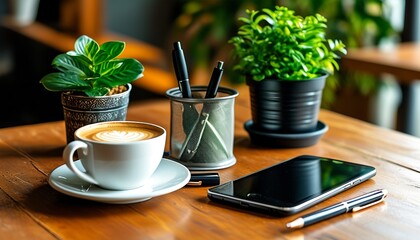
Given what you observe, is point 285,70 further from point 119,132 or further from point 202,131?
point 119,132

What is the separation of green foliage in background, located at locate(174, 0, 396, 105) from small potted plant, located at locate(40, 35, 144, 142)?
1.55 metres

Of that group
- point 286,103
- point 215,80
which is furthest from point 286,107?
point 215,80

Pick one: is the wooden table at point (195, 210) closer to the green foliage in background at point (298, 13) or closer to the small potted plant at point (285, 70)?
the small potted plant at point (285, 70)

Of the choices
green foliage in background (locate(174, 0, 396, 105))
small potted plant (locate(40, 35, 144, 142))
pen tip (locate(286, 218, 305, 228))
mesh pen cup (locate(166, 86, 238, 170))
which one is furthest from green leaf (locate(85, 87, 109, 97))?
green foliage in background (locate(174, 0, 396, 105))

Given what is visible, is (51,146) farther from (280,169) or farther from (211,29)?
(211,29)

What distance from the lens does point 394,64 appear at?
2.16 metres

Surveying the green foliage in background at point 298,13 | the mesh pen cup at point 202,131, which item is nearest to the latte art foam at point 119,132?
the mesh pen cup at point 202,131

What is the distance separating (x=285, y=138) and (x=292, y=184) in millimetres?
220

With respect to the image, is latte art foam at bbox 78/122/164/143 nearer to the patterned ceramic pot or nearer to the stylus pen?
the patterned ceramic pot

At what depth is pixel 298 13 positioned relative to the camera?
285 centimetres

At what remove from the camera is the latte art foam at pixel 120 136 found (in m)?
0.97

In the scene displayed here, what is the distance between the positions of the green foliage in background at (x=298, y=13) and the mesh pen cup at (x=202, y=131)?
60.5 inches

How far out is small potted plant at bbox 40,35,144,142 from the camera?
112cm

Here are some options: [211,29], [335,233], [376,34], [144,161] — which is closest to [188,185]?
[144,161]
